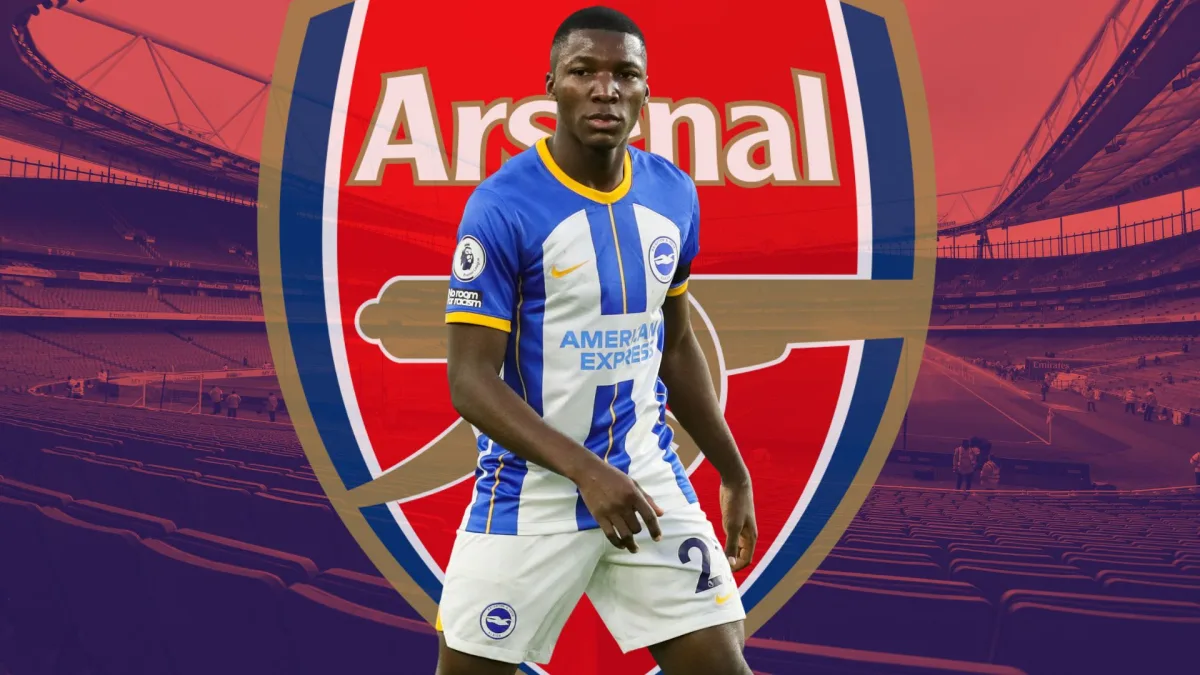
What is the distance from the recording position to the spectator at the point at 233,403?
289 cm

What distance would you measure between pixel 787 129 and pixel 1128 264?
974 mm

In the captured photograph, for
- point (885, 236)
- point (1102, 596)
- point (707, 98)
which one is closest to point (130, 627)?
point (707, 98)

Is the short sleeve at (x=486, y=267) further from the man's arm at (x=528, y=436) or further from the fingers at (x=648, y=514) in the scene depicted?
the fingers at (x=648, y=514)

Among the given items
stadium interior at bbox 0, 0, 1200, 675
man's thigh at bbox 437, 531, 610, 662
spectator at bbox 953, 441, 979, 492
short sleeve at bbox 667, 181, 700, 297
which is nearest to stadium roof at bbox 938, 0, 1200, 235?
stadium interior at bbox 0, 0, 1200, 675

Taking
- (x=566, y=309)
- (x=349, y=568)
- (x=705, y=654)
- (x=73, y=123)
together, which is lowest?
(x=349, y=568)

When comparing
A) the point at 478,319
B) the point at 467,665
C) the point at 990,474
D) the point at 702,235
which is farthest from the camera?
the point at 702,235

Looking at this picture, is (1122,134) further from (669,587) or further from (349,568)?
(349,568)

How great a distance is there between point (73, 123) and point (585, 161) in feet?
7.28

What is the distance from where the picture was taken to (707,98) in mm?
2648

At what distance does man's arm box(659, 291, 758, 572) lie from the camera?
1760 millimetres

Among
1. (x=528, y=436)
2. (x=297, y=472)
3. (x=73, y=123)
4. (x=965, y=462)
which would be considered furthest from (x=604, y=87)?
(x=73, y=123)

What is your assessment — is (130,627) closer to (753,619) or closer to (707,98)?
(753,619)

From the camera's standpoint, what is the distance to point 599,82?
1482 mm

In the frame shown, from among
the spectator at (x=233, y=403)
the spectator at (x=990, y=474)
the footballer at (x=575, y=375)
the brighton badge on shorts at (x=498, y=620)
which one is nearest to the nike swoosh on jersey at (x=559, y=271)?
the footballer at (x=575, y=375)
